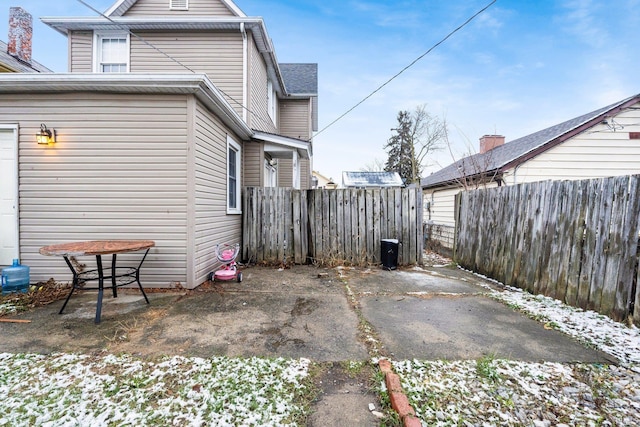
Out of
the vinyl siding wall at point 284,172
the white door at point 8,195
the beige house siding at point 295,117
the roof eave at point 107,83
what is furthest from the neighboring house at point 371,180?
the white door at point 8,195

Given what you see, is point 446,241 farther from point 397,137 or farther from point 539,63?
point 397,137

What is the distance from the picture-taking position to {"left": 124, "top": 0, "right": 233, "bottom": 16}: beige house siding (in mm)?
7477

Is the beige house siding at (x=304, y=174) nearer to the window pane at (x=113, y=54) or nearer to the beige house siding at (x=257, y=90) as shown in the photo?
the beige house siding at (x=257, y=90)

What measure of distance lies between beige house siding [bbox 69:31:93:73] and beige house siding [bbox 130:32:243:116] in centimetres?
112

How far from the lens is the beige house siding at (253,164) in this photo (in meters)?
6.98

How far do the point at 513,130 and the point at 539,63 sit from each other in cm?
579

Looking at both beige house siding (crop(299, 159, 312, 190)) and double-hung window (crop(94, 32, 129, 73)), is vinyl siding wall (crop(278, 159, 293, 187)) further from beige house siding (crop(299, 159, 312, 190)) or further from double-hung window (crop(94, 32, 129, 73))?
double-hung window (crop(94, 32, 129, 73))

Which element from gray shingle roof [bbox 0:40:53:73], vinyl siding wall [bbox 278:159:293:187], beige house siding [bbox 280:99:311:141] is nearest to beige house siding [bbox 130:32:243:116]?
gray shingle roof [bbox 0:40:53:73]

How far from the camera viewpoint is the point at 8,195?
420 cm

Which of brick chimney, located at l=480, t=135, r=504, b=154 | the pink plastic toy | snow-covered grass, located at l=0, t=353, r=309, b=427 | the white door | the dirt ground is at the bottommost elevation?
the dirt ground

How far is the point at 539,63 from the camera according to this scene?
29.1 feet

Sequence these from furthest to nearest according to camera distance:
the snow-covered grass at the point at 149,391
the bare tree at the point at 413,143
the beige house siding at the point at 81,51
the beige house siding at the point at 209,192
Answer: the bare tree at the point at 413,143 → the beige house siding at the point at 81,51 → the beige house siding at the point at 209,192 → the snow-covered grass at the point at 149,391

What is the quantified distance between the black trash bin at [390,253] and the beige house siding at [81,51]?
8.91m

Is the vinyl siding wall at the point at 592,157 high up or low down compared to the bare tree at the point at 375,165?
down
